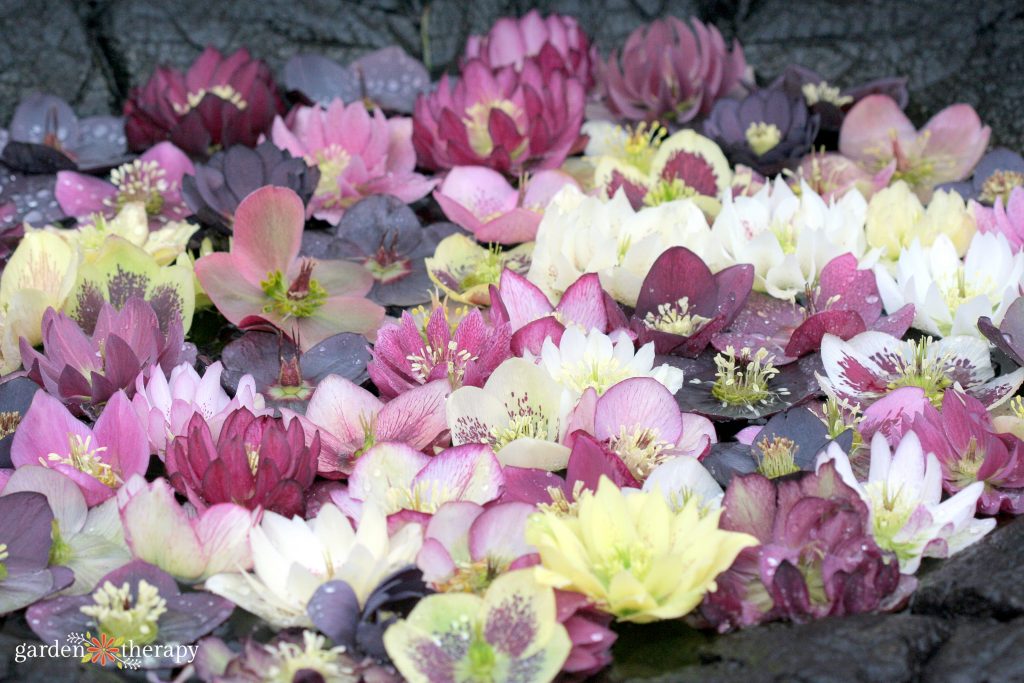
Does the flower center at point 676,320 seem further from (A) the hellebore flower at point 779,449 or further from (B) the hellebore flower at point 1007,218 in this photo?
(B) the hellebore flower at point 1007,218

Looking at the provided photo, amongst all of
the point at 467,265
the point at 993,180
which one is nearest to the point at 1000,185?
the point at 993,180

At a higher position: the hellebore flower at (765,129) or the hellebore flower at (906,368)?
the hellebore flower at (765,129)

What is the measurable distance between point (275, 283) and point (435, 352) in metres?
0.29

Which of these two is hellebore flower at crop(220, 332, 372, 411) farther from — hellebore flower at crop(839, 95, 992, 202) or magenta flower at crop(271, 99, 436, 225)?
hellebore flower at crop(839, 95, 992, 202)

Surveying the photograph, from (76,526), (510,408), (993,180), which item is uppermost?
(993,180)

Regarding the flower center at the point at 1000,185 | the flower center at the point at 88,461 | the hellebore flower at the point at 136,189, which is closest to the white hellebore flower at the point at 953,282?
the flower center at the point at 1000,185

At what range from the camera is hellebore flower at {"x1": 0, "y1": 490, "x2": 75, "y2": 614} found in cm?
107

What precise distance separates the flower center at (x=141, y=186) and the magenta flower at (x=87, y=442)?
614 millimetres

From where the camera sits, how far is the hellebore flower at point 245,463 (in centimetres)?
113

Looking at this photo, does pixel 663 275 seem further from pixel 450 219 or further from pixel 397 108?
pixel 397 108

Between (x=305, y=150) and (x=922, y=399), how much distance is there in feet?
3.35

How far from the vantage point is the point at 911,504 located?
112 cm

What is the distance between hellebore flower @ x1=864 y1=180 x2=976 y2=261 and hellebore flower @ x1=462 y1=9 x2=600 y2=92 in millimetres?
683

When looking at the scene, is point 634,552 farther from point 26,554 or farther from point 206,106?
point 206,106
